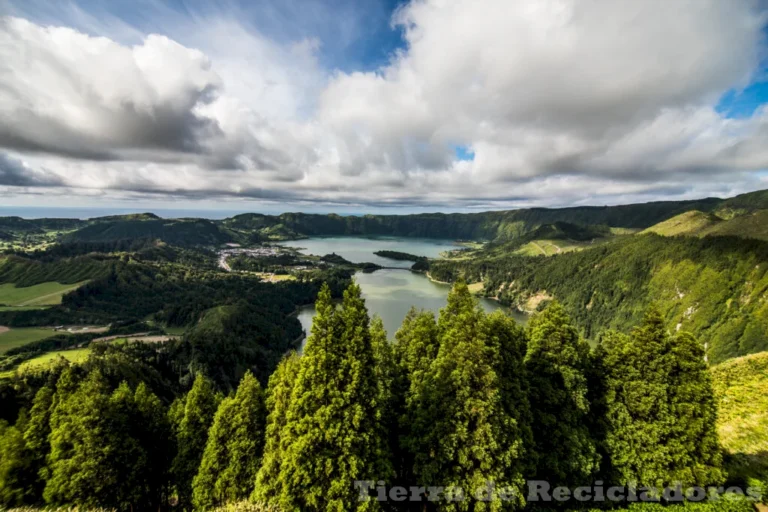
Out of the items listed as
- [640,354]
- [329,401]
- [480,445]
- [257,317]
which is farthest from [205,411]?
[257,317]

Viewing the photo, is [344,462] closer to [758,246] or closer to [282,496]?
[282,496]

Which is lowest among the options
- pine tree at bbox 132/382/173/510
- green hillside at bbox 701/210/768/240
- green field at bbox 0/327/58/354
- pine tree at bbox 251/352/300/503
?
green field at bbox 0/327/58/354

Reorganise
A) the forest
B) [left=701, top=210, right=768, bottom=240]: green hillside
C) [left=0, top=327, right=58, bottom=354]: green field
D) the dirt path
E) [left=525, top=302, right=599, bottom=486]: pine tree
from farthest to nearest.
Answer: [left=701, top=210, right=768, bottom=240]: green hillside, the dirt path, [left=0, top=327, right=58, bottom=354]: green field, [left=525, top=302, right=599, bottom=486]: pine tree, the forest

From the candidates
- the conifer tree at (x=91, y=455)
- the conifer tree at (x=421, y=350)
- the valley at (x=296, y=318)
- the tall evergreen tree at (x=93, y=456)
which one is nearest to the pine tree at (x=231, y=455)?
the tall evergreen tree at (x=93, y=456)

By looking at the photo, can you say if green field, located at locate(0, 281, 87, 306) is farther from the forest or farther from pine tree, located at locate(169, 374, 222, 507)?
pine tree, located at locate(169, 374, 222, 507)

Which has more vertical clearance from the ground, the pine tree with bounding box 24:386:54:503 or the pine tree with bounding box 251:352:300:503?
the pine tree with bounding box 251:352:300:503

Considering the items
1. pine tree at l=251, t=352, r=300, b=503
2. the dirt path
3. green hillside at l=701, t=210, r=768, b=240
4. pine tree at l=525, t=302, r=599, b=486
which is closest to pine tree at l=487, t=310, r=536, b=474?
pine tree at l=525, t=302, r=599, b=486

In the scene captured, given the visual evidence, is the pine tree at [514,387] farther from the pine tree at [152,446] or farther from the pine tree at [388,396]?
the pine tree at [152,446]
